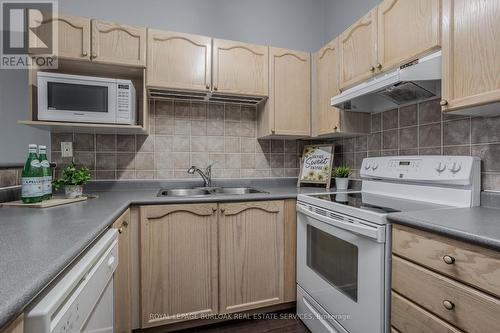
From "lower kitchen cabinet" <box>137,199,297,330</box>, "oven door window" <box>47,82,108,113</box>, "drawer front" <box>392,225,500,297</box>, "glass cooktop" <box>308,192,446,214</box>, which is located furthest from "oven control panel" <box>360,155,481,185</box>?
"oven door window" <box>47,82,108,113</box>

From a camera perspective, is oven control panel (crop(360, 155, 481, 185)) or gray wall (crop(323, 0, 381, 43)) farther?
gray wall (crop(323, 0, 381, 43))

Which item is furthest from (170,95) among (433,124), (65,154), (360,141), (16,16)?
(433,124)

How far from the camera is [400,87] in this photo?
137 centimetres

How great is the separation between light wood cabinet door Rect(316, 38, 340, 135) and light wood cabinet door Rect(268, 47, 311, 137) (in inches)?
3.8

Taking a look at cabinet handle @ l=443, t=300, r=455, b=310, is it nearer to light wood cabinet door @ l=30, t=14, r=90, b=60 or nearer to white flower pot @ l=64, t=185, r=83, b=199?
white flower pot @ l=64, t=185, r=83, b=199

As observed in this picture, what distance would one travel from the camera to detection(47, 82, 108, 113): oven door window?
59.8 inches

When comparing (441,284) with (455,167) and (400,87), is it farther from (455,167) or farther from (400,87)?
(400,87)

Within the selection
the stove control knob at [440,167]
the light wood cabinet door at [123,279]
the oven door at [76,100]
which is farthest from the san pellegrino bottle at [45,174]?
the stove control knob at [440,167]

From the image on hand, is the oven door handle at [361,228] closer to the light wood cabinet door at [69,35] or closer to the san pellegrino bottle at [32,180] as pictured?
the san pellegrino bottle at [32,180]

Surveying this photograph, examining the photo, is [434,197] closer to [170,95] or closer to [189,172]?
[189,172]

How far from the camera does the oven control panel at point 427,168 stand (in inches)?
47.6

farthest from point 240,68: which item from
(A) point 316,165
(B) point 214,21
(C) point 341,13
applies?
(C) point 341,13

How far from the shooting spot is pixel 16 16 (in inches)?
66.4

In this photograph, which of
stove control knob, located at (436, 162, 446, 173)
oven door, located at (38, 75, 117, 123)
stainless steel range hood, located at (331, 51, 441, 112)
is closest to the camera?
stainless steel range hood, located at (331, 51, 441, 112)
